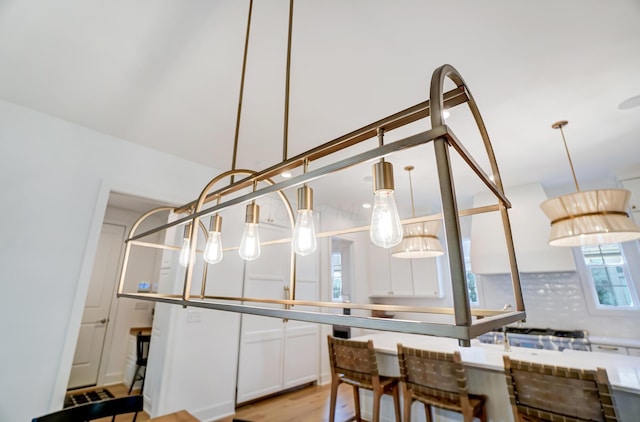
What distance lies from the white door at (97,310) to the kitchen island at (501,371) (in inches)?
155

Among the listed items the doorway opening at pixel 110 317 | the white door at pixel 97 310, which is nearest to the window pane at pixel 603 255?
the doorway opening at pixel 110 317

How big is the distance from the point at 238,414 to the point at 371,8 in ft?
12.2

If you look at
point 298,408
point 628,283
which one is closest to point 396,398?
point 298,408

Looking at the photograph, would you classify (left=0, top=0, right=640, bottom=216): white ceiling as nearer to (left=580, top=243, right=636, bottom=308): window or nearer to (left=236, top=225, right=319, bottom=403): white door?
(left=580, top=243, right=636, bottom=308): window

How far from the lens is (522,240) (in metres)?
3.59

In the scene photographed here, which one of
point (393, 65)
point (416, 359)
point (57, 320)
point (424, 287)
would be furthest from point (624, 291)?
point (57, 320)

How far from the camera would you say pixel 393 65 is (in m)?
1.84

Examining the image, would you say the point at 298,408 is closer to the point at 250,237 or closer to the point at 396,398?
the point at 396,398

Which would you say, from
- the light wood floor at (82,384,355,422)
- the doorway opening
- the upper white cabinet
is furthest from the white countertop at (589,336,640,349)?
the doorway opening

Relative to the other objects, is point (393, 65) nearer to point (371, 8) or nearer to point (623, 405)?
point (371, 8)

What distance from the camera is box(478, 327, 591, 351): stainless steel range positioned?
128 inches

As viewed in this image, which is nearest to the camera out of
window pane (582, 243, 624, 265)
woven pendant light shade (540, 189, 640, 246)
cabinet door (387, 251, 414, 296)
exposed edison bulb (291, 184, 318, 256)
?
exposed edison bulb (291, 184, 318, 256)

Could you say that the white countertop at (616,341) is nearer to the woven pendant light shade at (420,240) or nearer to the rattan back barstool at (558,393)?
the woven pendant light shade at (420,240)

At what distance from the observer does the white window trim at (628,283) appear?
3.32 m
